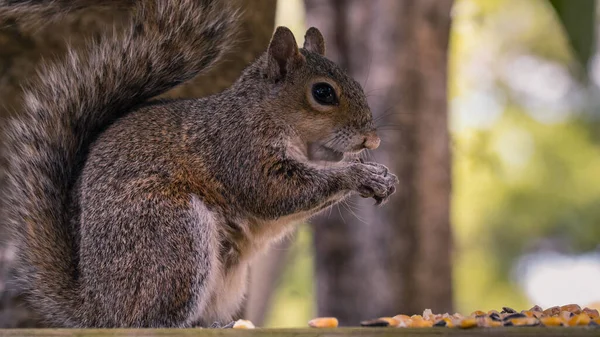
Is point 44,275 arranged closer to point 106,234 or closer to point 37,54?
point 106,234

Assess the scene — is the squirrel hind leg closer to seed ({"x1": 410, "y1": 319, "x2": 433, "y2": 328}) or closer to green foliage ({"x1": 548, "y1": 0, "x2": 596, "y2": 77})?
seed ({"x1": 410, "y1": 319, "x2": 433, "y2": 328})

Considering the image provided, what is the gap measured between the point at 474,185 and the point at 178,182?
283 inches

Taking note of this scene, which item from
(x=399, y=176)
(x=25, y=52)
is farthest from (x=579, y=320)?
(x=399, y=176)

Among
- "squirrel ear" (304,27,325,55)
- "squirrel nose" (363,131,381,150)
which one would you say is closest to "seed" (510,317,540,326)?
"squirrel nose" (363,131,381,150)

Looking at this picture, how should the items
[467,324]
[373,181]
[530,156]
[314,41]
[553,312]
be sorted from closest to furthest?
[467,324] < [553,312] < [373,181] < [314,41] < [530,156]

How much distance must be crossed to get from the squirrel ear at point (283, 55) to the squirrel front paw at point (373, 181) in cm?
33

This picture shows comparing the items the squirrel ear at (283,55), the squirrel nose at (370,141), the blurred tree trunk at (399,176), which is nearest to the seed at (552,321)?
the squirrel nose at (370,141)

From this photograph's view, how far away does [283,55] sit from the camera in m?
2.15

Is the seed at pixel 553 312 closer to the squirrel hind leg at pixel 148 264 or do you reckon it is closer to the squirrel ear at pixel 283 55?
the squirrel hind leg at pixel 148 264

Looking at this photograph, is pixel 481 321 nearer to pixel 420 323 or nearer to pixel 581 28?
pixel 420 323

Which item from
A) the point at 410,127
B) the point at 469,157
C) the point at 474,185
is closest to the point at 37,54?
the point at 410,127

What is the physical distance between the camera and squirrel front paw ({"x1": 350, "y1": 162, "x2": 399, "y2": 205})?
204cm

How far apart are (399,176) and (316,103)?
5.67 feet

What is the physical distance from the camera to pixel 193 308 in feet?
5.85
